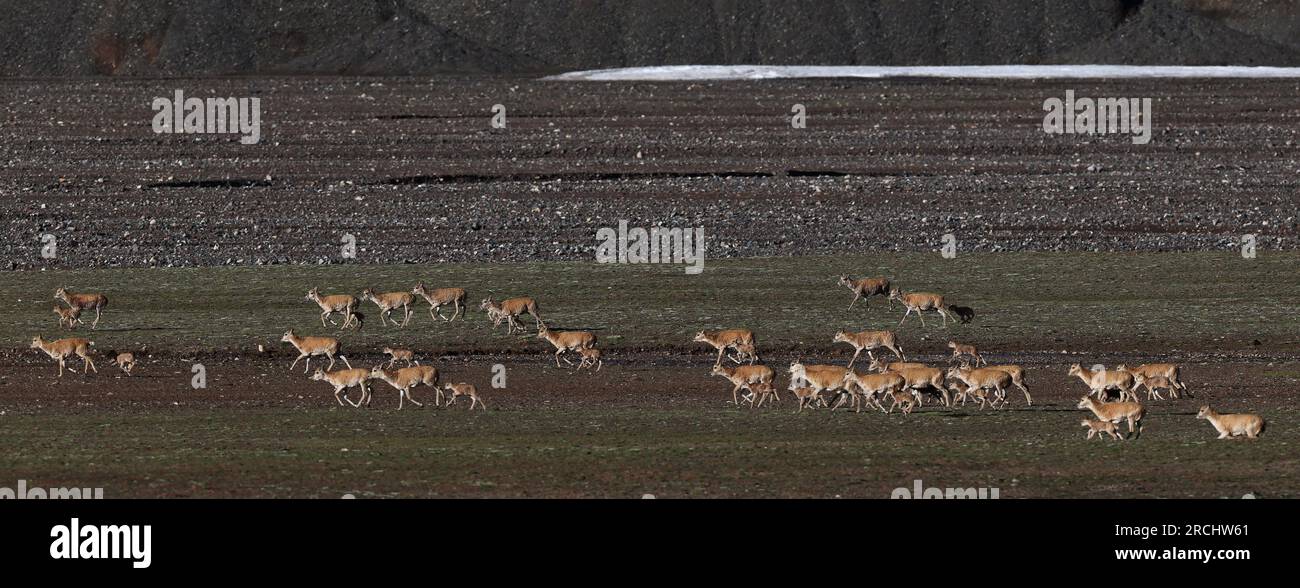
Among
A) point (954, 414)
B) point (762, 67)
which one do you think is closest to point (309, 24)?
point (762, 67)

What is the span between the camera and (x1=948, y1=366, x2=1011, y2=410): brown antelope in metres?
24.1

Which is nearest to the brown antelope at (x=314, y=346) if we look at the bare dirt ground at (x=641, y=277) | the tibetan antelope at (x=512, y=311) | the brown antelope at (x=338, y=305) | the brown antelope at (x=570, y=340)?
the bare dirt ground at (x=641, y=277)

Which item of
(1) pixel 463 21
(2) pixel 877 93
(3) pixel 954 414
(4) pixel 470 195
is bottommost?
(3) pixel 954 414

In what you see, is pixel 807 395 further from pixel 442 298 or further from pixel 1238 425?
pixel 442 298

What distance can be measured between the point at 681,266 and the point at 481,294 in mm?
5682

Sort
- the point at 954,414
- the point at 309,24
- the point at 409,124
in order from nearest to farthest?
the point at 954,414 < the point at 409,124 < the point at 309,24

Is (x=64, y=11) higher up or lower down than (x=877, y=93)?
higher up

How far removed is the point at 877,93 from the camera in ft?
280

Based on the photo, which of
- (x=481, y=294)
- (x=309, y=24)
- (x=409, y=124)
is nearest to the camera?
(x=481, y=294)

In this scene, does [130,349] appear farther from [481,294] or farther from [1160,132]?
[1160,132]

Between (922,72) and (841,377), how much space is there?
76.3 meters

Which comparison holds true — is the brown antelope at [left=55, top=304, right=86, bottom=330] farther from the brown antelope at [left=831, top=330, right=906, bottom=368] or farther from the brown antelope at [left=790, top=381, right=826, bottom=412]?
the brown antelope at [left=790, top=381, right=826, bottom=412]

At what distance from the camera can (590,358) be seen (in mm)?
28547

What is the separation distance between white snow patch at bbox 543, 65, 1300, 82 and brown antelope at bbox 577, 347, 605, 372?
218 feet
